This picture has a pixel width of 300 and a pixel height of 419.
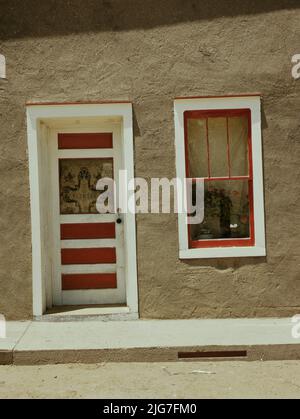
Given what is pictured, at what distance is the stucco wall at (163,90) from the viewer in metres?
7.28

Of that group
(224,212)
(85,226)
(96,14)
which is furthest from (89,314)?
(96,14)

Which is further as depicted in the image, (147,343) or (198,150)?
(198,150)

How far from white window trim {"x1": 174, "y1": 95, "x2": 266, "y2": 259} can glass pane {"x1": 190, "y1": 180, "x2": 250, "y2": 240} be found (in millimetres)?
203

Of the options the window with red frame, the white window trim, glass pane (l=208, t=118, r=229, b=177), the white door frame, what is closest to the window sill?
the white window trim

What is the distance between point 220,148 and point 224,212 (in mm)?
799

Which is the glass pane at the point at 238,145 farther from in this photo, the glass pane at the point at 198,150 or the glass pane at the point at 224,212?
the glass pane at the point at 198,150

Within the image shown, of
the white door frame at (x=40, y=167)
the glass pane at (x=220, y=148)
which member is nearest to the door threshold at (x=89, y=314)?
the white door frame at (x=40, y=167)

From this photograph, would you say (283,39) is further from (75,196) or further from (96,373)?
(96,373)

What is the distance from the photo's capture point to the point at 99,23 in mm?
7281

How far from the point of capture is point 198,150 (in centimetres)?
750

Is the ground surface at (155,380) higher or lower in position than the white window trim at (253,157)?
lower

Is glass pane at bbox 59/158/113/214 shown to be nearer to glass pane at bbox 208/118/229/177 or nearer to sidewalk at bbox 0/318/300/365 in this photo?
glass pane at bbox 208/118/229/177

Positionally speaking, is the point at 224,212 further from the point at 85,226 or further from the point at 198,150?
the point at 85,226

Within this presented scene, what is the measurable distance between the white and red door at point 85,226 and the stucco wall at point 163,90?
20.8 inches
